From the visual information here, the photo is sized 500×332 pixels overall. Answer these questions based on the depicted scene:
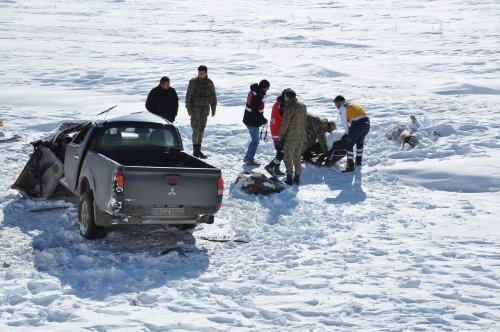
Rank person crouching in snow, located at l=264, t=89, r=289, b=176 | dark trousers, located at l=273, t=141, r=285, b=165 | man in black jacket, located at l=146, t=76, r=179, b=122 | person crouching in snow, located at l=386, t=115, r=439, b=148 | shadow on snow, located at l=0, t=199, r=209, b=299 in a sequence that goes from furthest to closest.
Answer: person crouching in snow, located at l=386, t=115, r=439, b=148
man in black jacket, located at l=146, t=76, r=179, b=122
dark trousers, located at l=273, t=141, r=285, b=165
person crouching in snow, located at l=264, t=89, r=289, b=176
shadow on snow, located at l=0, t=199, r=209, b=299

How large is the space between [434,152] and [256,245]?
6.19m

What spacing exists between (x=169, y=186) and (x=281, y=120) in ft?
15.7

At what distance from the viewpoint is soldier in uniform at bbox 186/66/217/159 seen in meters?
15.1

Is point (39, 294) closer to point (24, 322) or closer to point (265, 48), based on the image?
point (24, 322)

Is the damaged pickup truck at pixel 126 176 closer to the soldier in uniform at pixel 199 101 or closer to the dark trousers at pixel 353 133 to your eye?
the soldier in uniform at pixel 199 101

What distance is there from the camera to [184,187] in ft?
32.5

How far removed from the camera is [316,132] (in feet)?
50.0

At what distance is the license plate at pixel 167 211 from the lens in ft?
32.3

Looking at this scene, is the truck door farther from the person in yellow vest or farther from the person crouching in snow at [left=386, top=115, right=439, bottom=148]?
the person crouching in snow at [left=386, top=115, right=439, bottom=148]

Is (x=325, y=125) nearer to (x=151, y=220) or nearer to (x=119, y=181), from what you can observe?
(x=151, y=220)

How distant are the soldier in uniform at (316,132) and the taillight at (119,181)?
6364 millimetres

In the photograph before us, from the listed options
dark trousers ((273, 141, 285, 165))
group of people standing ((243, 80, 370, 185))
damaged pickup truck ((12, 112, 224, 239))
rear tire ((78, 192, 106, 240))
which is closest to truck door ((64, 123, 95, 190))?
damaged pickup truck ((12, 112, 224, 239))

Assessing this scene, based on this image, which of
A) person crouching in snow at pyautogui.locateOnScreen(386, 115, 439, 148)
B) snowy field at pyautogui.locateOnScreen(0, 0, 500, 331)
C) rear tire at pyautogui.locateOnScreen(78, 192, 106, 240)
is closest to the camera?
snowy field at pyautogui.locateOnScreen(0, 0, 500, 331)

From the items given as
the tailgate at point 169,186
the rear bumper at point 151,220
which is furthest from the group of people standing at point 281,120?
the rear bumper at point 151,220
